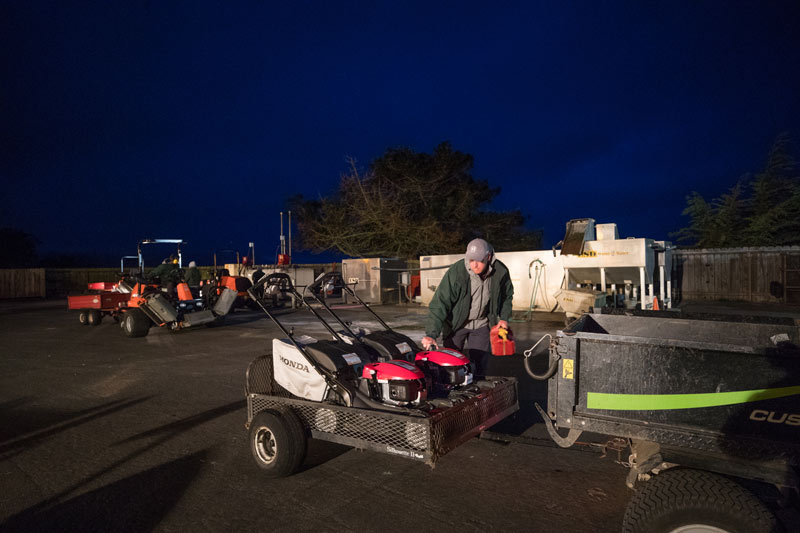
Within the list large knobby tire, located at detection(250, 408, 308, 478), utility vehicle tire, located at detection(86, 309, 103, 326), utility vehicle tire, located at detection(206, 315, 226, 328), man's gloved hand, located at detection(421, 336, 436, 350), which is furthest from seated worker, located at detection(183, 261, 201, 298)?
man's gloved hand, located at detection(421, 336, 436, 350)

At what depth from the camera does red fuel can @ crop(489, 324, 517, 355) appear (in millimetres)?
4098

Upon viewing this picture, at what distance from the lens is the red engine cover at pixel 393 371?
3383mm

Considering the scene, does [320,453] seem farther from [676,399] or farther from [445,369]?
[676,399]

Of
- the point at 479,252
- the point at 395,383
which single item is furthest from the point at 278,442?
the point at 479,252

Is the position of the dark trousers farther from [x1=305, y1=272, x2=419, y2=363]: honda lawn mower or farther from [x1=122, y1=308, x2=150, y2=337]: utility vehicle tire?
[x1=122, y1=308, x2=150, y2=337]: utility vehicle tire

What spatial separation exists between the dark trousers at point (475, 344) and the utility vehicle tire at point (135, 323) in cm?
944

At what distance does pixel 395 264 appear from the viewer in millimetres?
20594

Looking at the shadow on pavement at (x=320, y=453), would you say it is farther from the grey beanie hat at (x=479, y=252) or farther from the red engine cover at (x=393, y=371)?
the grey beanie hat at (x=479, y=252)

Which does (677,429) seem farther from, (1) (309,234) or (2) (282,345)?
(1) (309,234)

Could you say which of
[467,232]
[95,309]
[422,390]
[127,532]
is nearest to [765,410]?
[422,390]

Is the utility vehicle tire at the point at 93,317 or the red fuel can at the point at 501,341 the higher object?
the red fuel can at the point at 501,341

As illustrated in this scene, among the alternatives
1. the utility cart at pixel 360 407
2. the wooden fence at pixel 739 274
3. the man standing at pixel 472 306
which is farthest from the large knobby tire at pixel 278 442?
the wooden fence at pixel 739 274

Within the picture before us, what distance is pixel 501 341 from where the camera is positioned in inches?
164

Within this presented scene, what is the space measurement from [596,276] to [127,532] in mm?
12374
